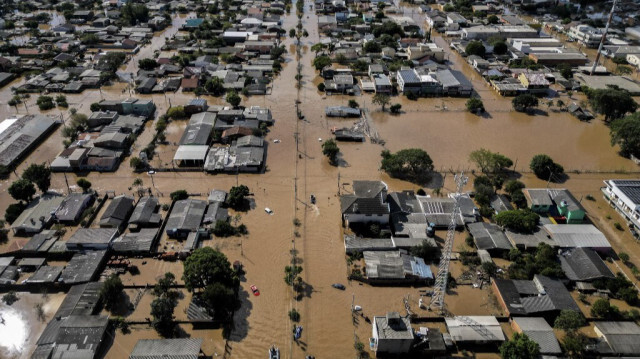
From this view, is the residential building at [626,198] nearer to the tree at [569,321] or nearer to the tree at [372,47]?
the tree at [569,321]

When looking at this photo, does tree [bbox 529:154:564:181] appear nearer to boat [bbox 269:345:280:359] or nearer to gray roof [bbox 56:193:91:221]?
boat [bbox 269:345:280:359]

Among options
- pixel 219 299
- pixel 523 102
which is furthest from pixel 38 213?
pixel 523 102

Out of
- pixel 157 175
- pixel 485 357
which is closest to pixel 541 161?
pixel 485 357

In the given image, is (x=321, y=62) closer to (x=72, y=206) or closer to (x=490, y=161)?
(x=490, y=161)

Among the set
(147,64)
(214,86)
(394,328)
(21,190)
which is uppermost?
(147,64)

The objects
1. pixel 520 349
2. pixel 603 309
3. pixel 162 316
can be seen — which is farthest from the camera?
pixel 603 309

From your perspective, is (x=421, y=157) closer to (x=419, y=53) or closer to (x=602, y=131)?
(x=602, y=131)

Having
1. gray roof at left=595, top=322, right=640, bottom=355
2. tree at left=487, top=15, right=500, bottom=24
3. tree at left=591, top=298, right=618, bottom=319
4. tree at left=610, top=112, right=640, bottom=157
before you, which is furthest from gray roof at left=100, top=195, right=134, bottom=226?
tree at left=487, top=15, right=500, bottom=24

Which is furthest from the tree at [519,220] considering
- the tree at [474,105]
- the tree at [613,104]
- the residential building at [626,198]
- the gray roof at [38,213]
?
the gray roof at [38,213]
